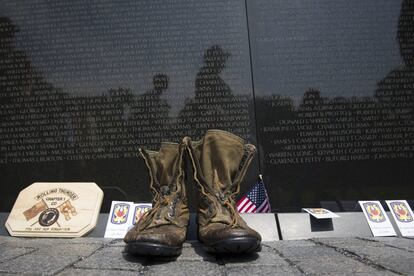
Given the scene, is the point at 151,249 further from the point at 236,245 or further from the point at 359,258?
the point at 359,258

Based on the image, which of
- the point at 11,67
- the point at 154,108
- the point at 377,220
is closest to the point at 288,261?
the point at 377,220

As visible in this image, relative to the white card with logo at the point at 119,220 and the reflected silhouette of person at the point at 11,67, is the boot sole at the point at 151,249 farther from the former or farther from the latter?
the reflected silhouette of person at the point at 11,67

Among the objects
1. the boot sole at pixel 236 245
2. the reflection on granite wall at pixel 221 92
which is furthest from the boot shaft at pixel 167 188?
the reflection on granite wall at pixel 221 92

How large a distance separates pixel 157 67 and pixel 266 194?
4.21ft

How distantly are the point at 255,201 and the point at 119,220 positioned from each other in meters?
0.94

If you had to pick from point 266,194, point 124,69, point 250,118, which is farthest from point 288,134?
point 124,69

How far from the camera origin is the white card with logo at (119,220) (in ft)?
6.48

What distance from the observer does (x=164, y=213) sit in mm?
1562

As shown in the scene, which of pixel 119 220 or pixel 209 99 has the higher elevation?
pixel 209 99

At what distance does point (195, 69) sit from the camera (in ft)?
9.51

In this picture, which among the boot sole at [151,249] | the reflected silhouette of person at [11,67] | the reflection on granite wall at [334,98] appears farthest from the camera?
the reflected silhouette of person at [11,67]

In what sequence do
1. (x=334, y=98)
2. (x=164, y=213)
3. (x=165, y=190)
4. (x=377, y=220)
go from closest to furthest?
1. (x=164, y=213)
2. (x=165, y=190)
3. (x=377, y=220)
4. (x=334, y=98)

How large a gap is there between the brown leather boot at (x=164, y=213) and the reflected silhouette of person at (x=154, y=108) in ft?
3.36

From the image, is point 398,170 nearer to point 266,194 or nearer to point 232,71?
point 266,194
